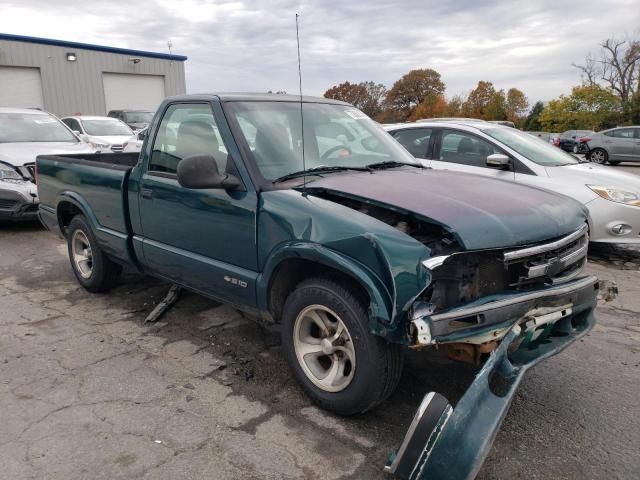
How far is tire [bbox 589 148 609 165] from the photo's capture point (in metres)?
19.4

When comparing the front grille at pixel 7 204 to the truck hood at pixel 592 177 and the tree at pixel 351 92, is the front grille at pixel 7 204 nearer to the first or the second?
the truck hood at pixel 592 177

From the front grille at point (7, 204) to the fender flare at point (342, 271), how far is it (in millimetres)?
5687

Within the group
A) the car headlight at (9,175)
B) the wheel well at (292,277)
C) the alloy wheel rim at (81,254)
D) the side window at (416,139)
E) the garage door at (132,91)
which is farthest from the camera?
the garage door at (132,91)

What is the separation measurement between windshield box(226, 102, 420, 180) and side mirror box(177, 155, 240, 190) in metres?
0.30

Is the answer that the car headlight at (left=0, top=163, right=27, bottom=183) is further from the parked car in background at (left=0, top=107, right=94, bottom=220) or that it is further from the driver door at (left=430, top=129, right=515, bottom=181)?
the driver door at (left=430, top=129, right=515, bottom=181)

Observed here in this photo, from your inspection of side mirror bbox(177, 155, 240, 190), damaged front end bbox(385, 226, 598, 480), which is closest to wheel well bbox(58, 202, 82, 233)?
side mirror bbox(177, 155, 240, 190)

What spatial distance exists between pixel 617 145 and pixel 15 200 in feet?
64.7

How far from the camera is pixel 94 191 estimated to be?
14.9 ft

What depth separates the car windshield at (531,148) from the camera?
255 inches

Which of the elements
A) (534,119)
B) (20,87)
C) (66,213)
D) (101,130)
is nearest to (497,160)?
(66,213)

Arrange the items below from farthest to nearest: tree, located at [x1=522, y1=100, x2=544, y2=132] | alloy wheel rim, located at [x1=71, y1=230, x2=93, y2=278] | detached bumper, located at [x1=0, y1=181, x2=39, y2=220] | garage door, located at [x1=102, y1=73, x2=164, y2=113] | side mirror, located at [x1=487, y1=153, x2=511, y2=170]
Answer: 1. tree, located at [x1=522, y1=100, x2=544, y2=132]
2. garage door, located at [x1=102, y1=73, x2=164, y2=113]
3. detached bumper, located at [x1=0, y1=181, x2=39, y2=220]
4. side mirror, located at [x1=487, y1=153, x2=511, y2=170]
5. alloy wheel rim, located at [x1=71, y1=230, x2=93, y2=278]

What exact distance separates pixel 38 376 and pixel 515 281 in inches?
122

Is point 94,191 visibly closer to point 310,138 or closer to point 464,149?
point 310,138

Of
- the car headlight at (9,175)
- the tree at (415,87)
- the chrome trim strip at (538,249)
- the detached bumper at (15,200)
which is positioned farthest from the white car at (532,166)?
the tree at (415,87)
